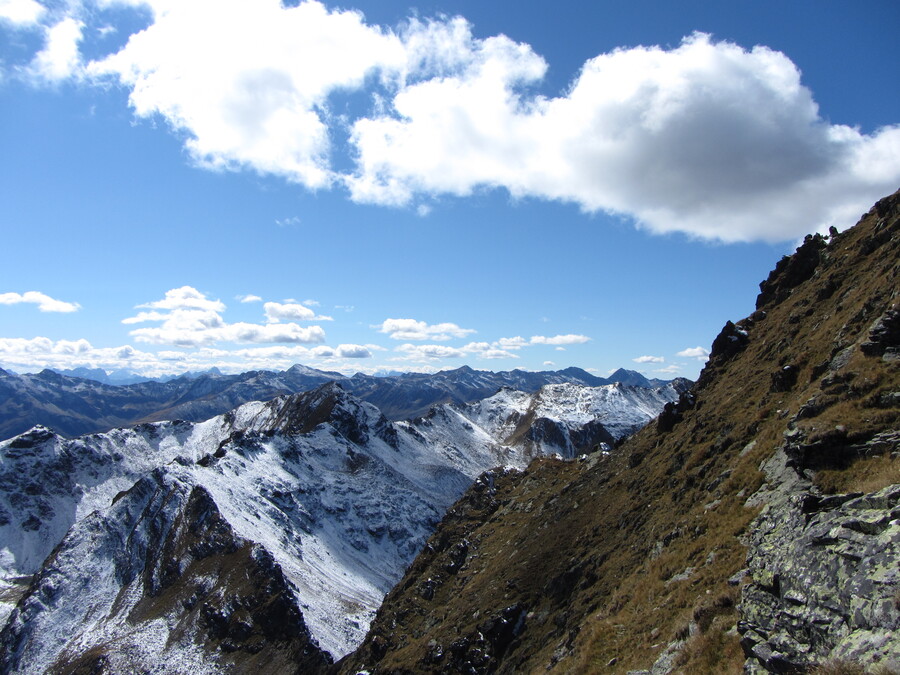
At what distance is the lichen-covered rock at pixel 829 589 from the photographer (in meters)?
11.4

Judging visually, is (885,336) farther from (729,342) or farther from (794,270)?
(794,270)

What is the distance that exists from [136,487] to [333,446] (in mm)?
66944

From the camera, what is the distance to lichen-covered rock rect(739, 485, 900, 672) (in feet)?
37.6

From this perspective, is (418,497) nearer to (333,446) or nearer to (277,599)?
(333,446)

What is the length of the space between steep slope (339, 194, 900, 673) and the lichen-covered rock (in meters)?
0.05

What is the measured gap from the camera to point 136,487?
13838 cm

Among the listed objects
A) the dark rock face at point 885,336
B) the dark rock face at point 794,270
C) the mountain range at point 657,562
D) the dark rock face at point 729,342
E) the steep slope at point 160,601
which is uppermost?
the dark rock face at point 794,270

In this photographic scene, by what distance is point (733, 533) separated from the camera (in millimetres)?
21469

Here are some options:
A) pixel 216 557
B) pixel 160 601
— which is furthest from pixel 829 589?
pixel 160 601

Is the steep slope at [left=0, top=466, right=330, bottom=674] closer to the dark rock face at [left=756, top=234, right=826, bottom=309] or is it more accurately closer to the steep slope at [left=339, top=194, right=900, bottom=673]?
the steep slope at [left=339, top=194, right=900, bottom=673]

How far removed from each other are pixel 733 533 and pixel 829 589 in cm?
894

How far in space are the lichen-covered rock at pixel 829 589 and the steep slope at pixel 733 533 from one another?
45 mm

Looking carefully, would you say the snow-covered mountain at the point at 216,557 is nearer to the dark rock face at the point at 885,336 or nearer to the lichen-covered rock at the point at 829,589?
the lichen-covered rock at the point at 829,589

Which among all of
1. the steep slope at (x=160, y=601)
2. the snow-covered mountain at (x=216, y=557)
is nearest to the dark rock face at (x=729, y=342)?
the steep slope at (x=160, y=601)
